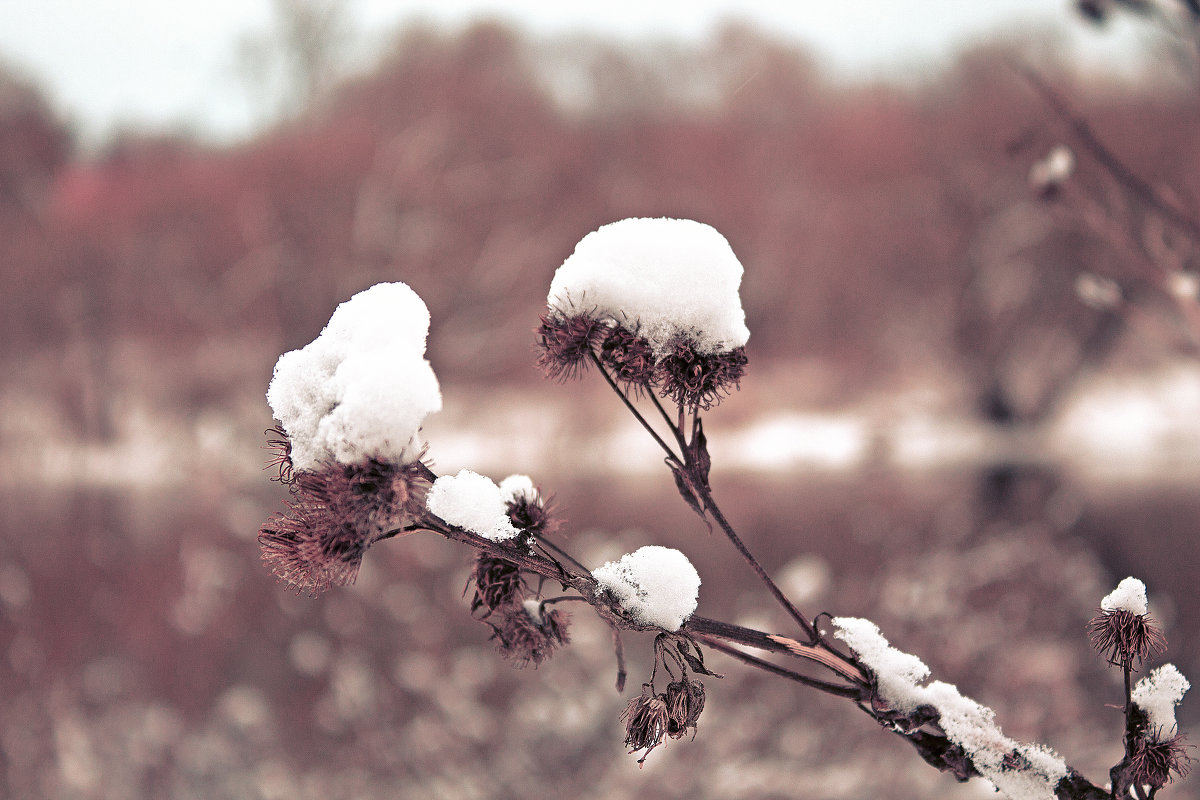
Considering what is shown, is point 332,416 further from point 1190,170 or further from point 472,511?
point 1190,170

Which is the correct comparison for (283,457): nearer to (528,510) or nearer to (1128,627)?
(528,510)

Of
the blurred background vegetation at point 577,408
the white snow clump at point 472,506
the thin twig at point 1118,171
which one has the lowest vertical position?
the white snow clump at point 472,506

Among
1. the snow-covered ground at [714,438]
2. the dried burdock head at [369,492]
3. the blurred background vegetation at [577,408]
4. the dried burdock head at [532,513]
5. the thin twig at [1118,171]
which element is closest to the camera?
the dried burdock head at [369,492]

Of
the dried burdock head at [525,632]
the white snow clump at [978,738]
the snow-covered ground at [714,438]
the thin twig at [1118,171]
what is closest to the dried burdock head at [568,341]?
the dried burdock head at [525,632]

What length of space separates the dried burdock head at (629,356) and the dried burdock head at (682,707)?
10.5 inches

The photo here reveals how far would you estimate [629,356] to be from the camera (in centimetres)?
74

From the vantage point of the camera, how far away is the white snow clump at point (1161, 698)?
2.43 feet

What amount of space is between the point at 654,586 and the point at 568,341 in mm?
223

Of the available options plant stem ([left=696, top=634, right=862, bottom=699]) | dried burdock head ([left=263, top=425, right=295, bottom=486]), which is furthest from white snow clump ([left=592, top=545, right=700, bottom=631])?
dried burdock head ([left=263, top=425, right=295, bottom=486])

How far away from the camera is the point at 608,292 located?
747 millimetres

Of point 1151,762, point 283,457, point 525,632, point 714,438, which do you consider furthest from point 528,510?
point 714,438

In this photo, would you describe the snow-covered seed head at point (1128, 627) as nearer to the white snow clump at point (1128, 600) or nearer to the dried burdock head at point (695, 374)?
the white snow clump at point (1128, 600)

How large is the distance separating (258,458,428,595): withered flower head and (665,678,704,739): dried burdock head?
28 cm

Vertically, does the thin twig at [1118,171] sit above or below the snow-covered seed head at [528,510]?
above
